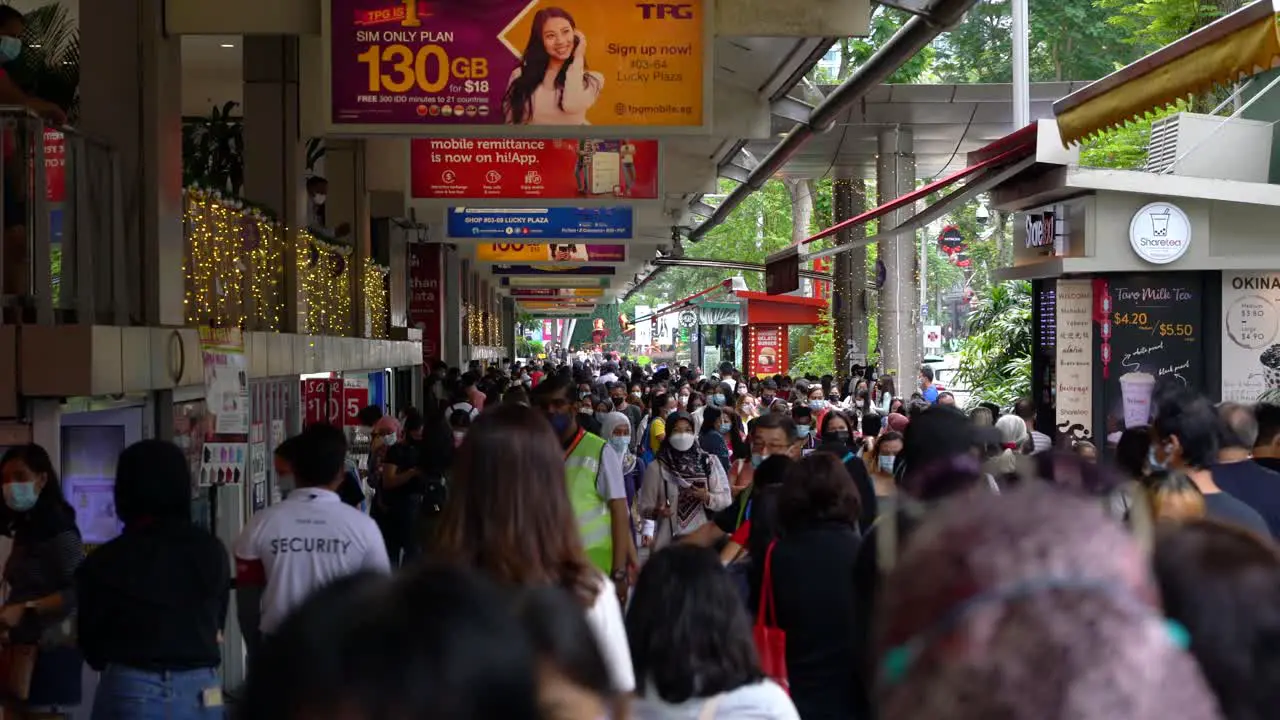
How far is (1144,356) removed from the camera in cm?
1546

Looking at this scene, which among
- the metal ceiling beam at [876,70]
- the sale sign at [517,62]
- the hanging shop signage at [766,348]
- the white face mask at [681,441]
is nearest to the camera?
the sale sign at [517,62]

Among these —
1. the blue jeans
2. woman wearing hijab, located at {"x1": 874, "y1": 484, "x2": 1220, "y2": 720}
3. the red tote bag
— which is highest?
woman wearing hijab, located at {"x1": 874, "y1": 484, "x2": 1220, "y2": 720}

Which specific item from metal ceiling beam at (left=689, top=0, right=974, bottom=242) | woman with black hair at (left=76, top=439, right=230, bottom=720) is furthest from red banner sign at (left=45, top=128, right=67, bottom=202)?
metal ceiling beam at (left=689, top=0, right=974, bottom=242)

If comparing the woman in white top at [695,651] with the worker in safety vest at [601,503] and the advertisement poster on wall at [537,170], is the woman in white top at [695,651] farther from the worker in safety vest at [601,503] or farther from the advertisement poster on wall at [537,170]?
the advertisement poster on wall at [537,170]

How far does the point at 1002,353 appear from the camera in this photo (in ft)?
83.5

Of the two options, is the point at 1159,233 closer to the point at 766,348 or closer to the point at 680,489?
the point at 680,489

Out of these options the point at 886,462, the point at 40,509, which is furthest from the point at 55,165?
the point at 886,462

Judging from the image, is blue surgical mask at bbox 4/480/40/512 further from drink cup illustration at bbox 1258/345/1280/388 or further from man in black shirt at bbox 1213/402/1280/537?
drink cup illustration at bbox 1258/345/1280/388

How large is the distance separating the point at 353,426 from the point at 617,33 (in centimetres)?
612

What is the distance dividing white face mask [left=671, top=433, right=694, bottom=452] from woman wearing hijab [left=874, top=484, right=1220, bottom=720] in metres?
8.74

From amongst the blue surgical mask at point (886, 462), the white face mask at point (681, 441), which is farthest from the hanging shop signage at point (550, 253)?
the blue surgical mask at point (886, 462)

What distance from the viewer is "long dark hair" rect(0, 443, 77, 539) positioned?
259 inches

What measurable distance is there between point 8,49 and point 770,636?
5.85 metres

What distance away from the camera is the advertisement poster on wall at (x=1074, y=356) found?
50.9 feet
